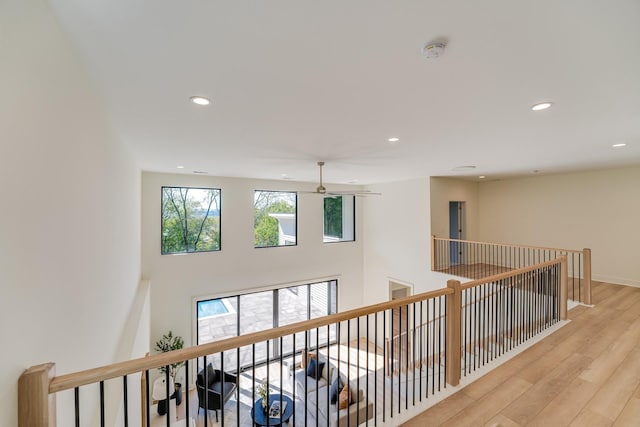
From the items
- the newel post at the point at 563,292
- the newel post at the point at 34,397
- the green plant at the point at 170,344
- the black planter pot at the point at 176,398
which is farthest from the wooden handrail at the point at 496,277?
the black planter pot at the point at 176,398

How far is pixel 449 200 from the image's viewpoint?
24.7 feet

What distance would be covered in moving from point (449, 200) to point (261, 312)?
616cm

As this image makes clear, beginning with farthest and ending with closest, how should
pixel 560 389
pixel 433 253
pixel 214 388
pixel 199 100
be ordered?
pixel 433 253
pixel 214 388
pixel 560 389
pixel 199 100

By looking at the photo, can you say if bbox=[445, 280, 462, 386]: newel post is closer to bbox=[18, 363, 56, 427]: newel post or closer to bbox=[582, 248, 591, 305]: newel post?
bbox=[18, 363, 56, 427]: newel post

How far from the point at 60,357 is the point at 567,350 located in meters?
4.80

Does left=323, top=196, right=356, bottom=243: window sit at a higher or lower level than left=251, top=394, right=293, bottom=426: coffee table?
higher

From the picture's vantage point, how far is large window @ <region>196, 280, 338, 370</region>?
6.84 meters

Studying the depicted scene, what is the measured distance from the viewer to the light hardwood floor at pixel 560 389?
217 cm

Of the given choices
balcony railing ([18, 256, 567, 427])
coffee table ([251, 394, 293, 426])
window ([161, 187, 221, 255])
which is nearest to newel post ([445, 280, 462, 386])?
balcony railing ([18, 256, 567, 427])

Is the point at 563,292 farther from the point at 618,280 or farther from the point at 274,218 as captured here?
the point at 274,218

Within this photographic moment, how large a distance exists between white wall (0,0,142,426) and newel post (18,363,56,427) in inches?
1.1

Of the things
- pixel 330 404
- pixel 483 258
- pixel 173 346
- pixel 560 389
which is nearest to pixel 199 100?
pixel 560 389

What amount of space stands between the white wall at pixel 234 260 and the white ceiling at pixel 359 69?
343cm

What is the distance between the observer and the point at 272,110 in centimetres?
243
